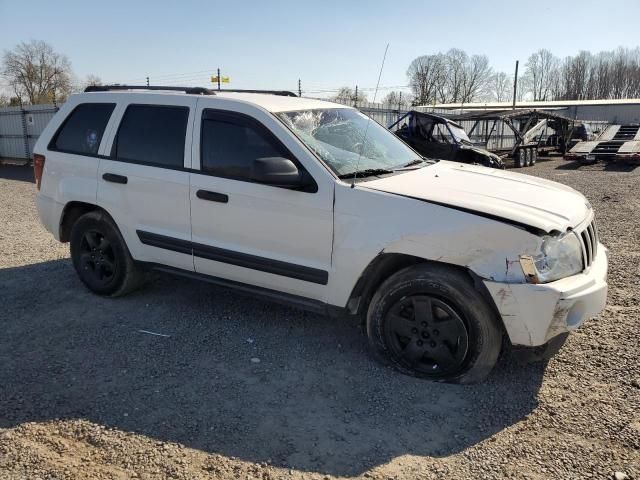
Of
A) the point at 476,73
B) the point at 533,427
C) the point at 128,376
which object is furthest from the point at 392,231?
the point at 476,73

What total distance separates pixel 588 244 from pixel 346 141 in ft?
6.24

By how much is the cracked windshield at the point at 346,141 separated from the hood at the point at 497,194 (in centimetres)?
24

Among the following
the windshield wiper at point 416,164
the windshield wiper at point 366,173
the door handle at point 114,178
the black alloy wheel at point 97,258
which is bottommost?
the black alloy wheel at point 97,258

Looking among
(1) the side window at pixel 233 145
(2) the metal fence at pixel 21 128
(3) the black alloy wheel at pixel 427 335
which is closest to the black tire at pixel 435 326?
(3) the black alloy wheel at pixel 427 335

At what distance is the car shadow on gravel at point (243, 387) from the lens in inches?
113

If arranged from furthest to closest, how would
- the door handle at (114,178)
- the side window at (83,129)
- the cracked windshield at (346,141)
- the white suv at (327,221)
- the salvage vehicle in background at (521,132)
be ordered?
the salvage vehicle in background at (521,132) < the side window at (83,129) < the door handle at (114,178) < the cracked windshield at (346,141) < the white suv at (327,221)

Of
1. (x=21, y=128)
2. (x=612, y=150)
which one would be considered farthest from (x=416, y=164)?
(x=612, y=150)

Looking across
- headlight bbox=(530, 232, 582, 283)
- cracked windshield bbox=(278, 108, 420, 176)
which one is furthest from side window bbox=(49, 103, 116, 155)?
headlight bbox=(530, 232, 582, 283)

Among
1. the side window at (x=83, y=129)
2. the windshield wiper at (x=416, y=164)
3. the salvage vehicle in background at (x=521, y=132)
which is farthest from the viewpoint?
Answer: the salvage vehicle in background at (x=521, y=132)

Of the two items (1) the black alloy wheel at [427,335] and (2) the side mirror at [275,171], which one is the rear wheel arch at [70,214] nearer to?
(2) the side mirror at [275,171]

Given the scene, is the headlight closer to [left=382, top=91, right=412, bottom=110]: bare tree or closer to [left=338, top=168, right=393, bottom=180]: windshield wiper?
[left=338, top=168, right=393, bottom=180]: windshield wiper

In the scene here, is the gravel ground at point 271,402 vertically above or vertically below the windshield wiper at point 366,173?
below

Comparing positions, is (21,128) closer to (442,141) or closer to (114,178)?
(442,141)

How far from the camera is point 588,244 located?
3.46m
